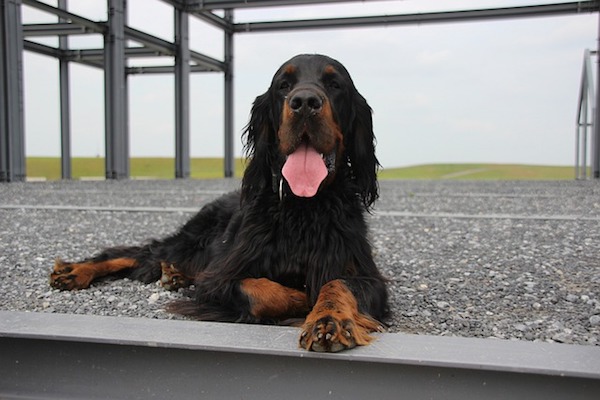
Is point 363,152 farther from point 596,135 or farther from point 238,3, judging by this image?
point 596,135

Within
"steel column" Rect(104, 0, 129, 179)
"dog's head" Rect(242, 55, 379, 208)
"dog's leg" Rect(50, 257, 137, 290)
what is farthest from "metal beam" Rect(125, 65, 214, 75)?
"dog's head" Rect(242, 55, 379, 208)

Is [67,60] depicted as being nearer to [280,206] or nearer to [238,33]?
[238,33]

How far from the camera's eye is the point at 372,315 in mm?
2289

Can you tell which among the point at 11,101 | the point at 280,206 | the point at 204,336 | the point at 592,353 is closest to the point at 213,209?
the point at 280,206

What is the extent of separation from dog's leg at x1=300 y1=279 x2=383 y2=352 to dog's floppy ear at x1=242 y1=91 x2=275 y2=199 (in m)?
0.83

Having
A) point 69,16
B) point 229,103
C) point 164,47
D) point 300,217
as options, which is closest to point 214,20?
point 164,47

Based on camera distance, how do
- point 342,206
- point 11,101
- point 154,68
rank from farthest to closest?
point 154,68
point 11,101
point 342,206

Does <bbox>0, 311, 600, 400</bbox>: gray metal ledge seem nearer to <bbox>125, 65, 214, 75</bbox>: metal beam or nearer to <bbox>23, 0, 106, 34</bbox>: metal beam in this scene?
<bbox>23, 0, 106, 34</bbox>: metal beam

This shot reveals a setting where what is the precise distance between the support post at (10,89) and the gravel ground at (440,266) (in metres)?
5.41

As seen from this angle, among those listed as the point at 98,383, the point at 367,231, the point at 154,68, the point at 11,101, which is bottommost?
the point at 98,383

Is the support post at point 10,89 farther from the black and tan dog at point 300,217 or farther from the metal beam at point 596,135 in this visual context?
the metal beam at point 596,135

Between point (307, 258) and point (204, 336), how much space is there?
809mm

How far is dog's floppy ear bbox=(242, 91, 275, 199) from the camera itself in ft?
9.12

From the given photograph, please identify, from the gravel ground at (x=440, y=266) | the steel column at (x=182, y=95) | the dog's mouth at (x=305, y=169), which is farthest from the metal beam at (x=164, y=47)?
the dog's mouth at (x=305, y=169)
